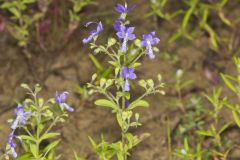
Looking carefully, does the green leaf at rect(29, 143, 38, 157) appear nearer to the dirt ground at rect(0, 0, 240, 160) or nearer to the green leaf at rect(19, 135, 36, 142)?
the green leaf at rect(19, 135, 36, 142)

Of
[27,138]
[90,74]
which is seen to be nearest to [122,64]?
[27,138]

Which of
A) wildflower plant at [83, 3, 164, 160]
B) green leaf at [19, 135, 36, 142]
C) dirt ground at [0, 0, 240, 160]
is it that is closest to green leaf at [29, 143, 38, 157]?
green leaf at [19, 135, 36, 142]

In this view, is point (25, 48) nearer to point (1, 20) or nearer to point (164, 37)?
point (1, 20)

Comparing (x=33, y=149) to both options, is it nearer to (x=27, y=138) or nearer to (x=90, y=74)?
(x=27, y=138)

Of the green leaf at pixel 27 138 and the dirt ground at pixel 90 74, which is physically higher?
the dirt ground at pixel 90 74

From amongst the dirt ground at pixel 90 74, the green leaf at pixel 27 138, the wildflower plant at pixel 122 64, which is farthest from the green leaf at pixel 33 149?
the dirt ground at pixel 90 74

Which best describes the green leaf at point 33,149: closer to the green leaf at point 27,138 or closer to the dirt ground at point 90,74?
the green leaf at point 27,138

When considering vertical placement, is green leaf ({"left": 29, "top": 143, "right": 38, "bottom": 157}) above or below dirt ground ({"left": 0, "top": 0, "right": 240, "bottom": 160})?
below

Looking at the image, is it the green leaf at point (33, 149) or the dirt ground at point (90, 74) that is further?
the dirt ground at point (90, 74)
